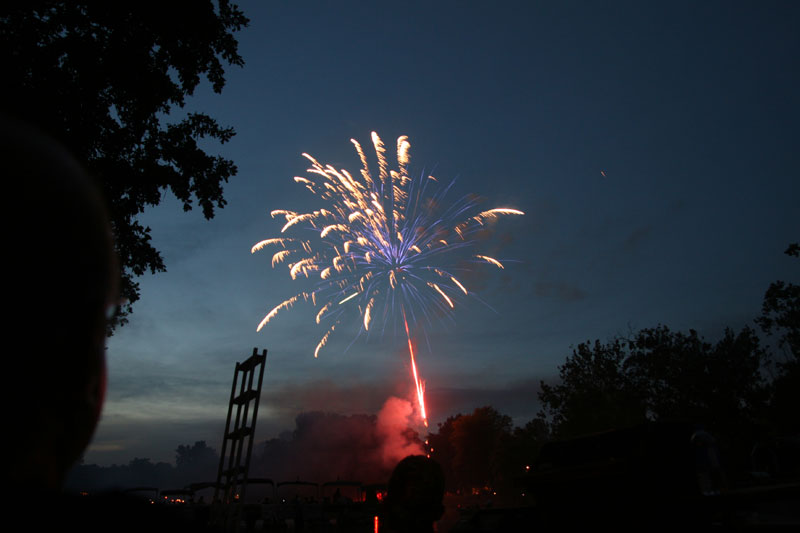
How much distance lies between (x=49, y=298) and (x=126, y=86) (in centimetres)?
1102

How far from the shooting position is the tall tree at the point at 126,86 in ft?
27.2

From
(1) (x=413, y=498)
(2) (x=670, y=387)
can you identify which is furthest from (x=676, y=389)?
(1) (x=413, y=498)

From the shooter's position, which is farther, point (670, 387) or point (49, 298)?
point (670, 387)

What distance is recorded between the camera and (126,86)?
9.51 m

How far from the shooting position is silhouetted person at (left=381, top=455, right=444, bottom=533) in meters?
3.62

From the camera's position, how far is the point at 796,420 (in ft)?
125

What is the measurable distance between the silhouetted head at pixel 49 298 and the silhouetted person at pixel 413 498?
130 inches

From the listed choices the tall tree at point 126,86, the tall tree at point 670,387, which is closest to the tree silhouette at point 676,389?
the tall tree at point 670,387

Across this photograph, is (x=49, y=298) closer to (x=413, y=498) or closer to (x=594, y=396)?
(x=413, y=498)

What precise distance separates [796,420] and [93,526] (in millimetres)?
52461

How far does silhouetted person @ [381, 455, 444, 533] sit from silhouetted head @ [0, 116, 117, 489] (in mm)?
3299

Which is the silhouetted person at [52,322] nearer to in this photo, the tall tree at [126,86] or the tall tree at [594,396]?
the tall tree at [126,86]

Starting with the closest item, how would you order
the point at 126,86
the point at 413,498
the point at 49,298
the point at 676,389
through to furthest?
the point at 49,298
the point at 413,498
the point at 126,86
the point at 676,389

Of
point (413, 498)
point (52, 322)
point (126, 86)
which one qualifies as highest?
point (126, 86)
